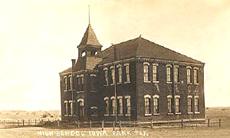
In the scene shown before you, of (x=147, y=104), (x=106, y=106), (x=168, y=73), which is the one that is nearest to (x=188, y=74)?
(x=168, y=73)

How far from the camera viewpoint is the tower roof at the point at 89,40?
41225 millimetres

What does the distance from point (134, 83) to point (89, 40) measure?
28.5 feet

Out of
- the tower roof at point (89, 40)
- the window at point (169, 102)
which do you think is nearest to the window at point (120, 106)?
the window at point (169, 102)

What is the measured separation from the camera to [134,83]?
34656mm

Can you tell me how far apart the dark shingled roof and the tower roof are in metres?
2.19

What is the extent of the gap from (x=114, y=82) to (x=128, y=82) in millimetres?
2025

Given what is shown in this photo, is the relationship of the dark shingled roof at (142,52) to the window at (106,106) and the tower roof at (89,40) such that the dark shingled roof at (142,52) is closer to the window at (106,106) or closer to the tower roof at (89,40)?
the tower roof at (89,40)

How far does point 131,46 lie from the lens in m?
37.0

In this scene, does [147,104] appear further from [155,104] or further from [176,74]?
[176,74]

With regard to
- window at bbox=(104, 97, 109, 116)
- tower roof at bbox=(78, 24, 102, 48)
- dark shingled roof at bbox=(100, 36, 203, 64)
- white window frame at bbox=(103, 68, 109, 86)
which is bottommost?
window at bbox=(104, 97, 109, 116)

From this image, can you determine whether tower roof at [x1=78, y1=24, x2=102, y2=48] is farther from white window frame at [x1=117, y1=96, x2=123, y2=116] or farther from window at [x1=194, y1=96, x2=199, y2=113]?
window at [x1=194, y1=96, x2=199, y2=113]

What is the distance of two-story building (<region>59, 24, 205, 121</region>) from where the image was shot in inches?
1372

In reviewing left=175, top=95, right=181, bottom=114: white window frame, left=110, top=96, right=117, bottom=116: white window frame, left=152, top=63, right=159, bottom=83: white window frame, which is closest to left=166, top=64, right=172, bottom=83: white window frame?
left=152, top=63, right=159, bottom=83: white window frame

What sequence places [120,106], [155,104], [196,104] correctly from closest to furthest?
[155,104]
[120,106]
[196,104]
